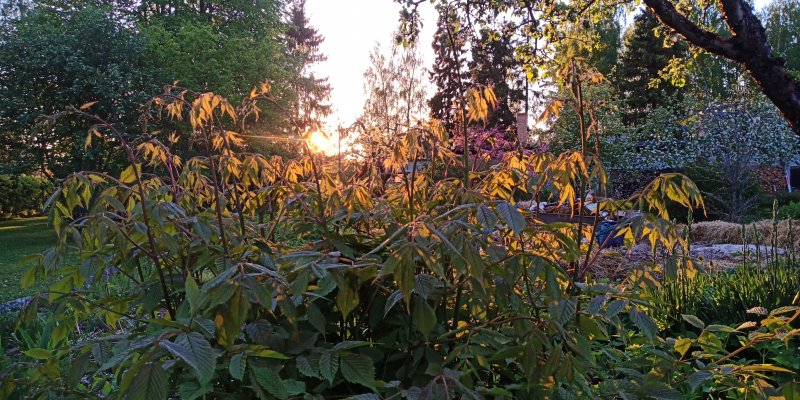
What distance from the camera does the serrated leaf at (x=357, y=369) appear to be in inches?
45.5

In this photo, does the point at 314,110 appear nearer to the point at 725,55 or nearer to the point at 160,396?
the point at 160,396

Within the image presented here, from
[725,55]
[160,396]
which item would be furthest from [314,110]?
[725,55]

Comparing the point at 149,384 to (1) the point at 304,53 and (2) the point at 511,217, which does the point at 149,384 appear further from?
(1) the point at 304,53

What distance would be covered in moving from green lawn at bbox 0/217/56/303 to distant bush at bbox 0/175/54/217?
0.78 metres

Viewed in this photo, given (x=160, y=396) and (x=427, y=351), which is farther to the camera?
(x=427, y=351)

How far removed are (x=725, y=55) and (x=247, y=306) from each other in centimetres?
495

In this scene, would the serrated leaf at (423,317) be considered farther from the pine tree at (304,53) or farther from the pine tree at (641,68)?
the pine tree at (641,68)

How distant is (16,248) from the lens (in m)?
14.7

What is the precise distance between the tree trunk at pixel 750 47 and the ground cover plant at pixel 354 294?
3533 mm

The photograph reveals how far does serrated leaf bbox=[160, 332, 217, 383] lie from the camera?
0.89 metres

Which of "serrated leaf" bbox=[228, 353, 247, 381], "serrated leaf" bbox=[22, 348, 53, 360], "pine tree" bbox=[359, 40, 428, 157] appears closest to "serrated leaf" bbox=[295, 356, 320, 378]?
"serrated leaf" bbox=[228, 353, 247, 381]

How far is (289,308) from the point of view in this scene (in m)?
1.18

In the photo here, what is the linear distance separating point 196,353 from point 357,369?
36 cm

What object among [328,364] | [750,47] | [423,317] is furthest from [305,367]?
[750,47]
